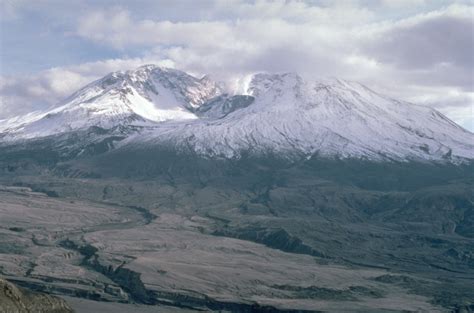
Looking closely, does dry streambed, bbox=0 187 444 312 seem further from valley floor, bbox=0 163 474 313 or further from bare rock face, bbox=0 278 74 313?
bare rock face, bbox=0 278 74 313

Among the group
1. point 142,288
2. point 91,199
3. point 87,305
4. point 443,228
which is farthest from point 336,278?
point 91,199

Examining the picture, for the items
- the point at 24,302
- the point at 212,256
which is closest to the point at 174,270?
the point at 212,256

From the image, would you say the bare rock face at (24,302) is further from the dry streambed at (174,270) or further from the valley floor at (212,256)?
the dry streambed at (174,270)

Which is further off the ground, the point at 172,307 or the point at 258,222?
the point at 258,222

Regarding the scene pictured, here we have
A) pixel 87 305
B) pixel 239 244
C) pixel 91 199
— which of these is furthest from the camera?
pixel 91 199

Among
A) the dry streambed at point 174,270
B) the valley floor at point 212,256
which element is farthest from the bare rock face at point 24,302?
the dry streambed at point 174,270

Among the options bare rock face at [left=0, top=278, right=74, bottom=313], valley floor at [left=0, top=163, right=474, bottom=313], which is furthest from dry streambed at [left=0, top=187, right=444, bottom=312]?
bare rock face at [left=0, top=278, right=74, bottom=313]

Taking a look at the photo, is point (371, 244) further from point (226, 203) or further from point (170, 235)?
point (226, 203)

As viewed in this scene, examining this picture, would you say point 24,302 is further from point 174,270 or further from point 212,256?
point 212,256
